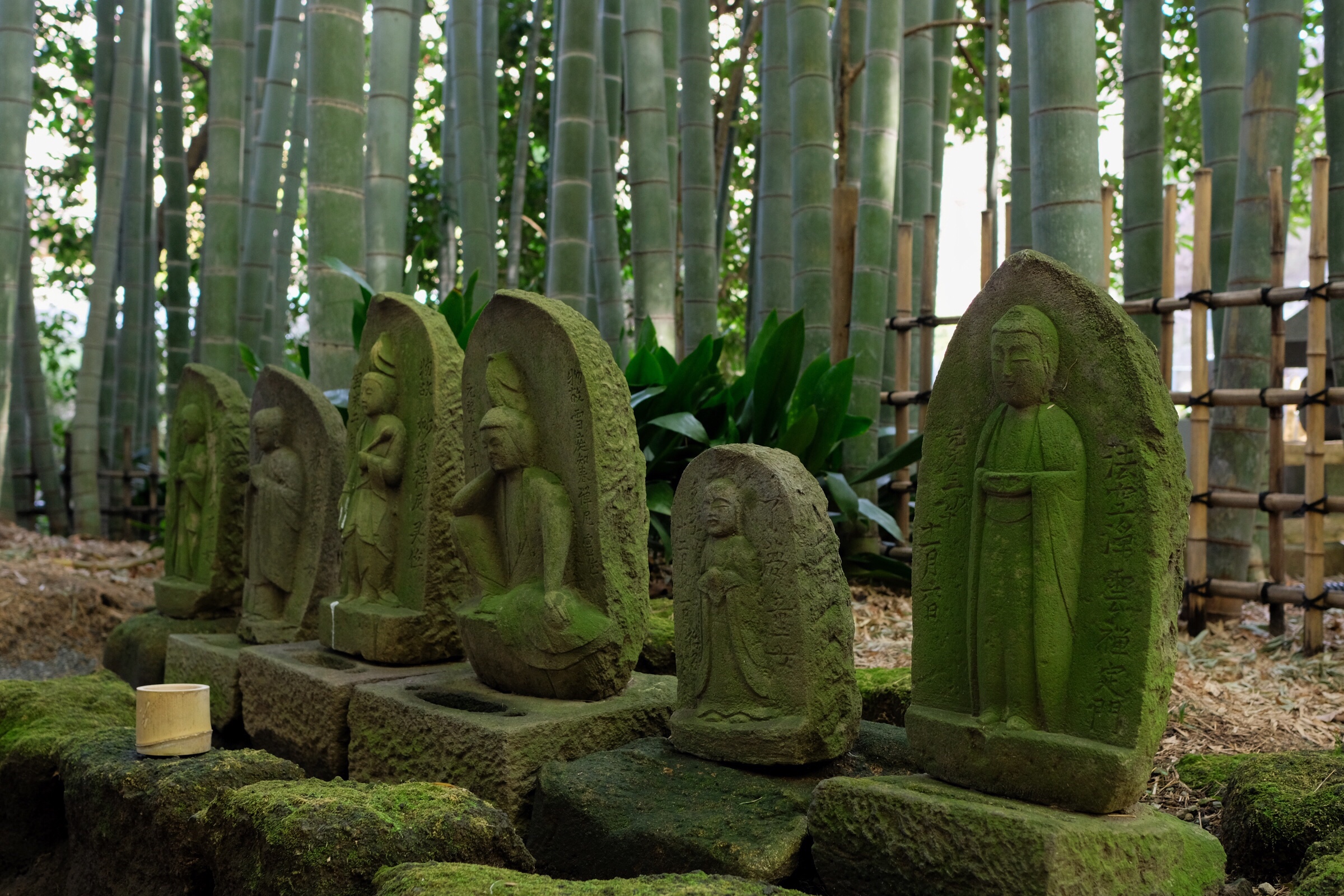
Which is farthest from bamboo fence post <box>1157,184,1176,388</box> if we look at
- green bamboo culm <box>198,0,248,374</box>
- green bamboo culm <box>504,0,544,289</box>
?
green bamboo culm <box>504,0,544,289</box>

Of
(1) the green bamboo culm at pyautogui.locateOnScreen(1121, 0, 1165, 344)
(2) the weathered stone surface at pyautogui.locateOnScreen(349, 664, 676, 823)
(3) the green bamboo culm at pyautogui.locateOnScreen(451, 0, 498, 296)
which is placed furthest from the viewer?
(3) the green bamboo culm at pyautogui.locateOnScreen(451, 0, 498, 296)

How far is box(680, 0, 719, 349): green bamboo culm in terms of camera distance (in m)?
6.36

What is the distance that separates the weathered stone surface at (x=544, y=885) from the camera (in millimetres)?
1801

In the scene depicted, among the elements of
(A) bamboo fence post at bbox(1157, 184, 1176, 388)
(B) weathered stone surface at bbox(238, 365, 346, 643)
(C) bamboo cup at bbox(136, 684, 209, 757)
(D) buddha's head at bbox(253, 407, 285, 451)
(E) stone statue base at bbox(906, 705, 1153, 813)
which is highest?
(A) bamboo fence post at bbox(1157, 184, 1176, 388)

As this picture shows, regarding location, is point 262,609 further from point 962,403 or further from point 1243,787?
point 1243,787

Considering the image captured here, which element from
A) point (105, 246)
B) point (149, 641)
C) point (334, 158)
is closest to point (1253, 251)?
point (334, 158)

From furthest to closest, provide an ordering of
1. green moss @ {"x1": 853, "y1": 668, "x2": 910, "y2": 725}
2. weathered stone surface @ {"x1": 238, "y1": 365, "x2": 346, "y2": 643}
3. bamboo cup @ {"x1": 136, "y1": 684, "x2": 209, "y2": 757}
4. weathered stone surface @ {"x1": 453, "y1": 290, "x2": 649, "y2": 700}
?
1. weathered stone surface @ {"x1": 238, "y1": 365, "x2": 346, "y2": 643}
2. green moss @ {"x1": 853, "y1": 668, "x2": 910, "y2": 725}
3. weathered stone surface @ {"x1": 453, "y1": 290, "x2": 649, "y2": 700}
4. bamboo cup @ {"x1": 136, "y1": 684, "x2": 209, "y2": 757}

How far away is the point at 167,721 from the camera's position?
2.79 metres

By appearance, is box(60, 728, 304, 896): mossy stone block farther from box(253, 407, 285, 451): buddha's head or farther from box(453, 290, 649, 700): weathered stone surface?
box(253, 407, 285, 451): buddha's head

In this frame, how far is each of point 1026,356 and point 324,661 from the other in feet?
8.08

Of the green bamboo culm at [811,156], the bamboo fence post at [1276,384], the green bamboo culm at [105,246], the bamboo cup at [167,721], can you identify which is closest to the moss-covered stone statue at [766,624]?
the bamboo cup at [167,721]

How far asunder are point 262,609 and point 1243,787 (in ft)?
10.6

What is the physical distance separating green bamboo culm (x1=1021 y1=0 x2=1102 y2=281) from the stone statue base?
1.64 meters

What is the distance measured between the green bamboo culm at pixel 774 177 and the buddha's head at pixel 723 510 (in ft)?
11.9
